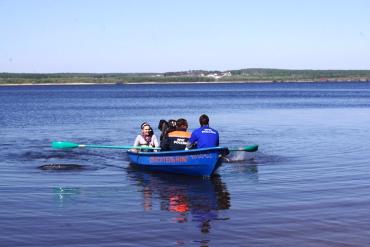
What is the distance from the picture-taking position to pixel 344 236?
426 inches

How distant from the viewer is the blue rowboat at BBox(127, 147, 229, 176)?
676 inches

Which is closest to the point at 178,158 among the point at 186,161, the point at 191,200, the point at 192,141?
the point at 186,161

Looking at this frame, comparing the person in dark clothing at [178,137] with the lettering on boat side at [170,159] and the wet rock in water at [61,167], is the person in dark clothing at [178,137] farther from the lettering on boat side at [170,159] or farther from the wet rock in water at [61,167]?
the wet rock in water at [61,167]

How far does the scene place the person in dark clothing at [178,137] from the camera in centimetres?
1841

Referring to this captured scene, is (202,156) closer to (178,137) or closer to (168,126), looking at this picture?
(178,137)

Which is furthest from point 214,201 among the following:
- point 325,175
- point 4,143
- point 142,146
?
point 4,143

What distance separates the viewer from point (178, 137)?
18.5 metres

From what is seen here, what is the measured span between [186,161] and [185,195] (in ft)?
8.66

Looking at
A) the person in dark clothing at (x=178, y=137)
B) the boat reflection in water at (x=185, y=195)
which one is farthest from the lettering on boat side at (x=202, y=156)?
the person in dark clothing at (x=178, y=137)

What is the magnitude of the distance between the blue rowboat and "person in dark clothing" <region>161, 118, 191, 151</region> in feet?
1.08

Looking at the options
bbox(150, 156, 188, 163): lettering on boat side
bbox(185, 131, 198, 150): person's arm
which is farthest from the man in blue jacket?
bbox(150, 156, 188, 163): lettering on boat side

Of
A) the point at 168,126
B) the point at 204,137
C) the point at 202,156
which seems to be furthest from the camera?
the point at 168,126

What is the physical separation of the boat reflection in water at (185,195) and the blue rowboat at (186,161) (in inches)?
8.0

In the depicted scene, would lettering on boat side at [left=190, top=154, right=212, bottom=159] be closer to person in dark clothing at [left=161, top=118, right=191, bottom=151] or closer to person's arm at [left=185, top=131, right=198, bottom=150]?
person's arm at [left=185, top=131, right=198, bottom=150]
